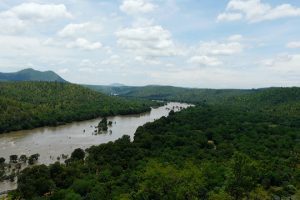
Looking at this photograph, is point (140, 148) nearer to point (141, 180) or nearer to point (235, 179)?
point (141, 180)

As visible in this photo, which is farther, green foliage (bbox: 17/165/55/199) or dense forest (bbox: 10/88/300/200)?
green foliage (bbox: 17/165/55/199)

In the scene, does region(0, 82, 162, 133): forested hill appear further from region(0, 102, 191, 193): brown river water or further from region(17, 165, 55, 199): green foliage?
region(17, 165, 55, 199): green foliage

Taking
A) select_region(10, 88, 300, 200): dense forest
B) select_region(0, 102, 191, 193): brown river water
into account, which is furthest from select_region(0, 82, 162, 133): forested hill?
select_region(10, 88, 300, 200): dense forest

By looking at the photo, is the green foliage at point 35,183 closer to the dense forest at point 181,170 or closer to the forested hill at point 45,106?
the dense forest at point 181,170

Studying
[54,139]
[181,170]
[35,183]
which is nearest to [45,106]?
[54,139]

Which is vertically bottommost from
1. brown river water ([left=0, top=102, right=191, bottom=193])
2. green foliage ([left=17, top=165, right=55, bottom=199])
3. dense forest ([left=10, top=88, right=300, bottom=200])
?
brown river water ([left=0, top=102, right=191, bottom=193])
